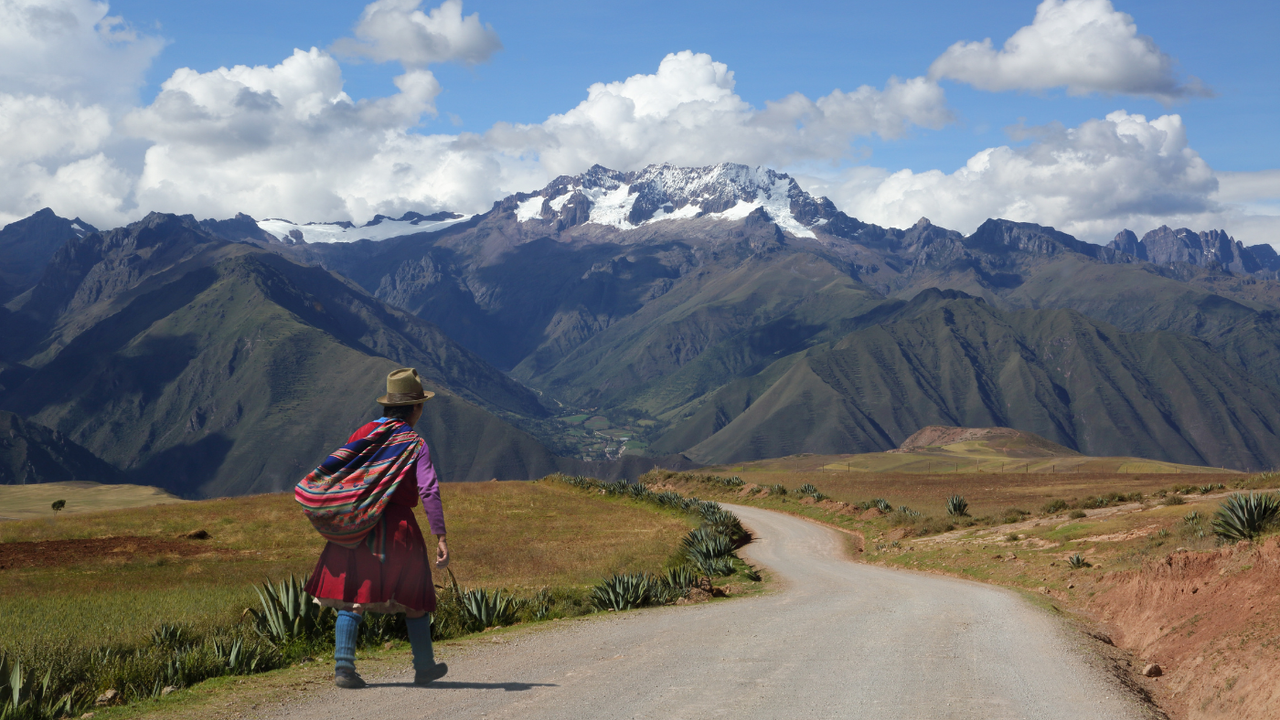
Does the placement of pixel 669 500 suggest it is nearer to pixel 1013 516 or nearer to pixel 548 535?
pixel 548 535

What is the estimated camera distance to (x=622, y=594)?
17984mm

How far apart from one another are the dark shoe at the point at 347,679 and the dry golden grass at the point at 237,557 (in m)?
4.68

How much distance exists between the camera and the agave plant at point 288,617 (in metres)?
12.0

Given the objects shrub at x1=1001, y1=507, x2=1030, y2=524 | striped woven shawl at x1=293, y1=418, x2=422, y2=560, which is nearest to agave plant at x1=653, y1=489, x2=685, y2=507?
shrub at x1=1001, y1=507, x2=1030, y2=524

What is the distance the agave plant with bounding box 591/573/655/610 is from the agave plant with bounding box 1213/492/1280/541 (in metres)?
12.8

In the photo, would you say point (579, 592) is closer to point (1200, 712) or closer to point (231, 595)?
point (231, 595)

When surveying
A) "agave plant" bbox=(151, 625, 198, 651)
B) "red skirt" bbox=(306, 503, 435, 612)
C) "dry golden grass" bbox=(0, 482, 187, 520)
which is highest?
"red skirt" bbox=(306, 503, 435, 612)

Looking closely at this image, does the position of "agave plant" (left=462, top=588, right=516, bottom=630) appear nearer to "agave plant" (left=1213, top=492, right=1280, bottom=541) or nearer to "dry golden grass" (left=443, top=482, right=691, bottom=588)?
"dry golden grass" (left=443, top=482, right=691, bottom=588)

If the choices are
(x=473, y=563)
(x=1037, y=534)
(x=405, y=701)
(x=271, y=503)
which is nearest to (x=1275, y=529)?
(x=1037, y=534)

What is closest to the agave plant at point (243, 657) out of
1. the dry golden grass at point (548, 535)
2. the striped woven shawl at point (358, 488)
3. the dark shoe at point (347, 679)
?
→ the dark shoe at point (347, 679)

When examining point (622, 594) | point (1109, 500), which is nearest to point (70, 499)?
point (1109, 500)

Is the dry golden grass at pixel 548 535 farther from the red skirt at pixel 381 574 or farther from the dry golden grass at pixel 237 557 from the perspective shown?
the red skirt at pixel 381 574

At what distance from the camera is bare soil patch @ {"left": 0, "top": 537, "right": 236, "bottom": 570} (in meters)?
27.0

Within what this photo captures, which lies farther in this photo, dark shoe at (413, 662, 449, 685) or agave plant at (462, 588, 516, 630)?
agave plant at (462, 588, 516, 630)
